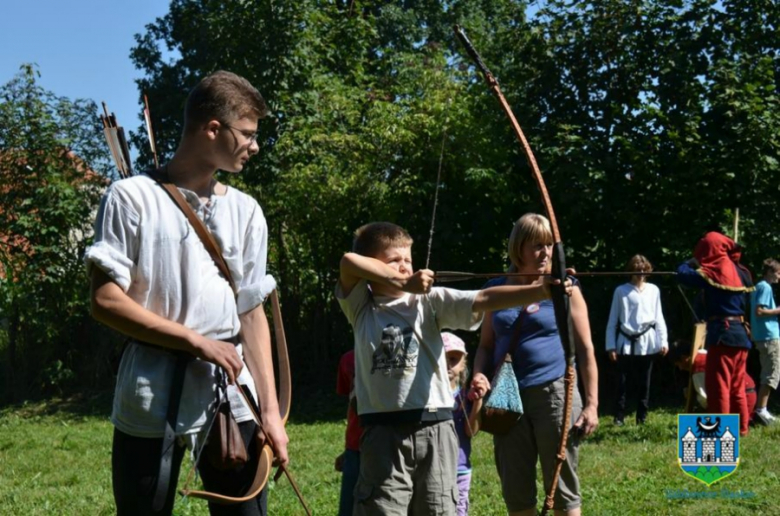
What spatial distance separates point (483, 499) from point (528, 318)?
205 cm

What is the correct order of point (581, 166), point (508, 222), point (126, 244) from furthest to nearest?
point (508, 222), point (581, 166), point (126, 244)

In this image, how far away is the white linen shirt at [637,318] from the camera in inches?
374

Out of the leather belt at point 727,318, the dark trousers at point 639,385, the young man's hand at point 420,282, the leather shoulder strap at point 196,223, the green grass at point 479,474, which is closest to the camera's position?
the leather shoulder strap at point 196,223

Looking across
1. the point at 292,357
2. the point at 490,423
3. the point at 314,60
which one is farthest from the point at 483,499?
the point at 314,60

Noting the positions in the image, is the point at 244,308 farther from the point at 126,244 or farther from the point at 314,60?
the point at 314,60

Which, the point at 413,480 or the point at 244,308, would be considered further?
the point at 413,480

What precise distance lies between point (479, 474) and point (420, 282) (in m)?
3.99

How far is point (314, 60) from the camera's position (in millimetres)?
14805

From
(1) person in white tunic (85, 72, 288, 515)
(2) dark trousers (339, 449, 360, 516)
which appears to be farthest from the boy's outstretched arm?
(2) dark trousers (339, 449, 360, 516)

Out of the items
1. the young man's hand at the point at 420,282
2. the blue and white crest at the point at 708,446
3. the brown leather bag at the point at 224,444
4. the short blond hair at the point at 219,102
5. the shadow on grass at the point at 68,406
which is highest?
the short blond hair at the point at 219,102

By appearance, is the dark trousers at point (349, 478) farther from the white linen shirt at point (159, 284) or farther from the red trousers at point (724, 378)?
the red trousers at point (724, 378)

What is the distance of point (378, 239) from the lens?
3740 millimetres

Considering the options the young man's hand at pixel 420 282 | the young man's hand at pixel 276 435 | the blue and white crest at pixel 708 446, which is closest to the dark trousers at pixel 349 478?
the young man's hand at pixel 420 282

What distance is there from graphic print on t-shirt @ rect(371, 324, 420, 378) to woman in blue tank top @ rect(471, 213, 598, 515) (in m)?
0.82
